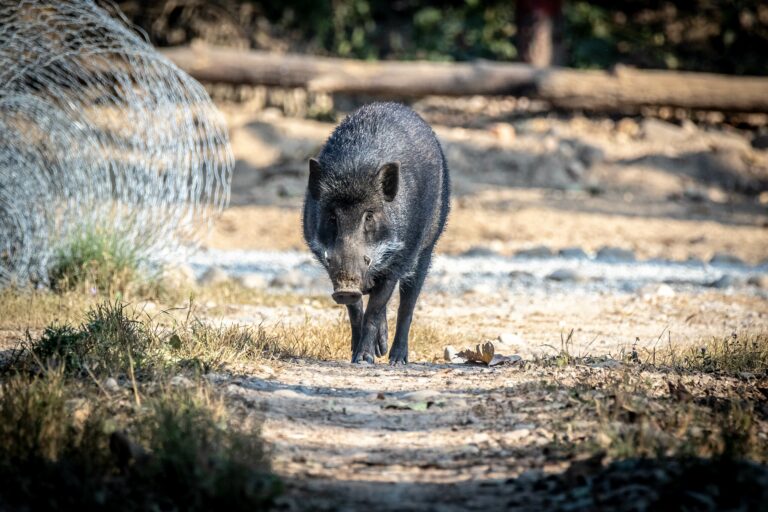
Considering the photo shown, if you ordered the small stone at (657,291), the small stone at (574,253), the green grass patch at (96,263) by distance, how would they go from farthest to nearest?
the small stone at (574,253) < the small stone at (657,291) < the green grass patch at (96,263)

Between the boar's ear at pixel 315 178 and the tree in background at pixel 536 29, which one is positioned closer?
the boar's ear at pixel 315 178

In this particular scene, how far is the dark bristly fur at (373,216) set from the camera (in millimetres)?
5848

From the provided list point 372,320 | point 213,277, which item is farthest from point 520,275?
point 372,320

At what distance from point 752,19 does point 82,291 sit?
15.2 metres

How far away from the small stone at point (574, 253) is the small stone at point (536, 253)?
0.46ft

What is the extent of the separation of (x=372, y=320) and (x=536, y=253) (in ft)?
18.6

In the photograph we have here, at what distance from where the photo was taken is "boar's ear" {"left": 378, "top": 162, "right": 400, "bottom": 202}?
5.98 m

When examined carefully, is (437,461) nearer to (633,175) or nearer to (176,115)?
(176,115)

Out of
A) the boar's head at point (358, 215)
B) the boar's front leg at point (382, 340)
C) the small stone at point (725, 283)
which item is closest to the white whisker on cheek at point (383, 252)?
the boar's head at point (358, 215)

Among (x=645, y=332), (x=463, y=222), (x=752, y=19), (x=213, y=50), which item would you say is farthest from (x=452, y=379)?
(x=752, y=19)

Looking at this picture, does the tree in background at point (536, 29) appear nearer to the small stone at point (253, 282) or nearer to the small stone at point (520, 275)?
the small stone at point (520, 275)

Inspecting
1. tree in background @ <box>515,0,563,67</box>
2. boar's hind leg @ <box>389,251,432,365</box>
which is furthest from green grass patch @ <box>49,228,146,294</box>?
tree in background @ <box>515,0,563,67</box>

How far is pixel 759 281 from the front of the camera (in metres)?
9.77

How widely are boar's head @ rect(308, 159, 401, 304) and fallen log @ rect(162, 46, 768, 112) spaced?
32.6 ft
